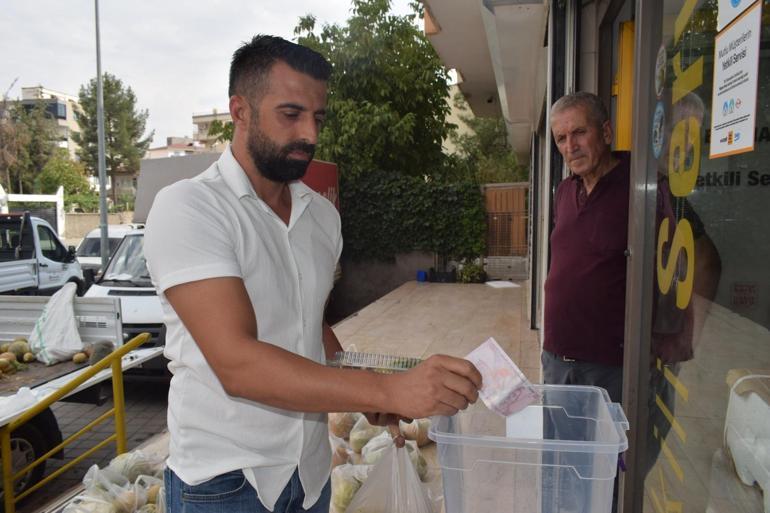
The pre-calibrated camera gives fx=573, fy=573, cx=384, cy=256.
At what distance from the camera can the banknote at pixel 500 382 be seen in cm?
119

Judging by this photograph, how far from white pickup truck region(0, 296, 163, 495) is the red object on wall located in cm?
616

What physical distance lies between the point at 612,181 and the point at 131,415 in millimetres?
5218

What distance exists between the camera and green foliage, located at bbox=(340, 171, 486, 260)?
1281 centimetres

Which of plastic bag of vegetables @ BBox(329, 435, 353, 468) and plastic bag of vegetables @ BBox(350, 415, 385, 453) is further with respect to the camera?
plastic bag of vegetables @ BBox(350, 415, 385, 453)

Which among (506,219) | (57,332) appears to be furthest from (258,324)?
(506,219)

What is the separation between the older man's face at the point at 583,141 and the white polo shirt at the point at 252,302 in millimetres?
1487

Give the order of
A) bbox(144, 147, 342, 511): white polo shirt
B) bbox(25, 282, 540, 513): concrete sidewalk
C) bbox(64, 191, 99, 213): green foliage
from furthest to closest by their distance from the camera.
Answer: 1. bbox(64, 191, 99, 213): green foliage
2. bbox(25, 282, 540, 513): concrete sidewalk
3. bbox(144, 147, 342, 511): white polo shirt

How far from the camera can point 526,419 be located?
4.07ft

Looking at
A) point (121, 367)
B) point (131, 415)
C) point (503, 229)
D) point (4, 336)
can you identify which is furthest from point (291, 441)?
point (503, 229)

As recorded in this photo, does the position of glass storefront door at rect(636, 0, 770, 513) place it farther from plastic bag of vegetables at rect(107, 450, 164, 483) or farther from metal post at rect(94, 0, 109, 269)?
metal post at rect(94, 0, 109, 269)

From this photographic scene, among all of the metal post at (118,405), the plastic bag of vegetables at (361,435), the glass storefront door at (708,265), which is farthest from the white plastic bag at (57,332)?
the glass storefront door at (708,265)

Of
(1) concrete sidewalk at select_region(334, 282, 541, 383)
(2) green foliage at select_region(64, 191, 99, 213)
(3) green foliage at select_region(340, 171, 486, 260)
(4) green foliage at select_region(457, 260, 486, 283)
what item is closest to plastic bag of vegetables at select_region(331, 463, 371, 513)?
(1) concrete sidewalk at select_region(334, 282, 541, 383)

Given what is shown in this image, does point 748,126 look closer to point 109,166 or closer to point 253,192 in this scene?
point 253,192

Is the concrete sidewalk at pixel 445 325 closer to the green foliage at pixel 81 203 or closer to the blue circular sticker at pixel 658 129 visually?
the blue circular sticker at pixel 658 129
